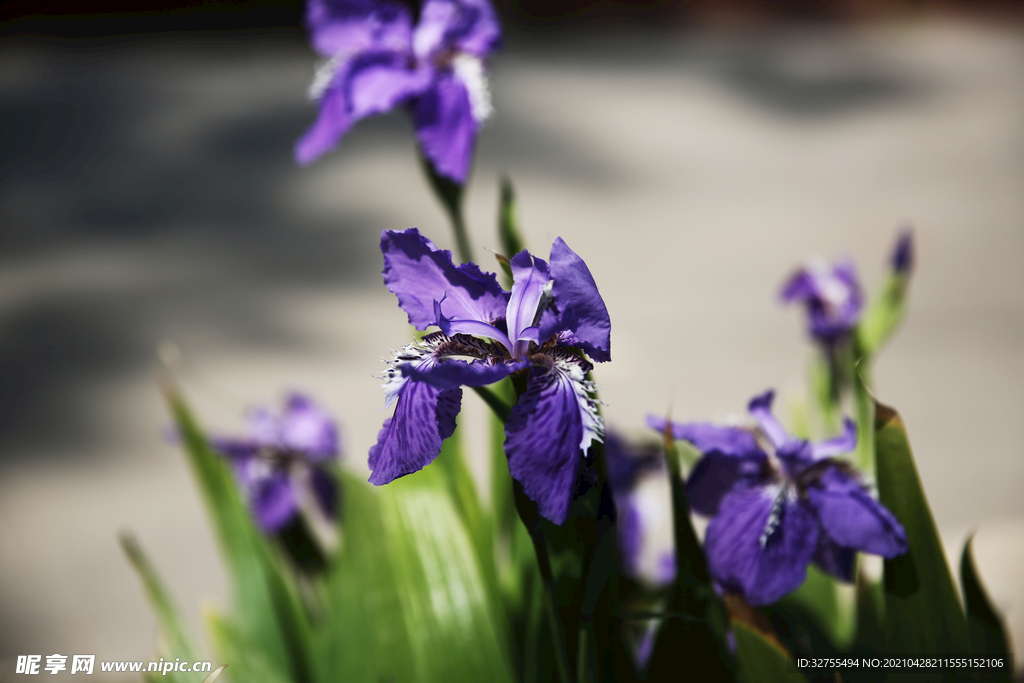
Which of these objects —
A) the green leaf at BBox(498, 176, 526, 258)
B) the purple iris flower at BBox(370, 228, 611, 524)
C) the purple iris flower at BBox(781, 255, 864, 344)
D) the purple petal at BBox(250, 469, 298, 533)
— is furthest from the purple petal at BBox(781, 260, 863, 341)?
the purple petal at BBox(250, 469, 298, 533)

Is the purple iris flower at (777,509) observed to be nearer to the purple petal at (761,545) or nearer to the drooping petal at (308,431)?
the purple petal at (761,545)

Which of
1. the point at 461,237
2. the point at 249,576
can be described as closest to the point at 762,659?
the point at 461,237

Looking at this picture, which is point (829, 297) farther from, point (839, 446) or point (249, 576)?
point (249, 576)

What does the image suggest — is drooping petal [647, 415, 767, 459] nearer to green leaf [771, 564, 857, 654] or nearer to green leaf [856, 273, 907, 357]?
green leaf [771, 564, 857, 654]

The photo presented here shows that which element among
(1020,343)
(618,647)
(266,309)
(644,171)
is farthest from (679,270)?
(618,647)

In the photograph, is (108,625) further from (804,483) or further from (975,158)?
(975,158)

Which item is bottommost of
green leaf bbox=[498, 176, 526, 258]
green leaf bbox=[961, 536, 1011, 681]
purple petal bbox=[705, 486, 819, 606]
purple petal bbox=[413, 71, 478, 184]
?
green leaf bbox=[961, 536, 1011, 681]

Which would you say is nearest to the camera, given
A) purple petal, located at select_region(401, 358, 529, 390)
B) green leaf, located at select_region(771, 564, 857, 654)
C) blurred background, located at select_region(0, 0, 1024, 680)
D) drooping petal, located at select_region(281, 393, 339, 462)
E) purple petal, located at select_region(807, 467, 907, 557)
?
purple petal, located at select_region(401, 358, 529, 390)
